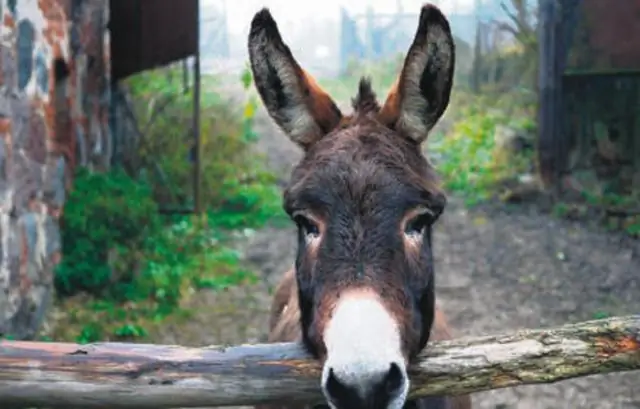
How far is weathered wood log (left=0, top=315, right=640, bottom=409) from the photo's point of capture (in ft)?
8.21

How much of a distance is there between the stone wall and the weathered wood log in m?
3.16

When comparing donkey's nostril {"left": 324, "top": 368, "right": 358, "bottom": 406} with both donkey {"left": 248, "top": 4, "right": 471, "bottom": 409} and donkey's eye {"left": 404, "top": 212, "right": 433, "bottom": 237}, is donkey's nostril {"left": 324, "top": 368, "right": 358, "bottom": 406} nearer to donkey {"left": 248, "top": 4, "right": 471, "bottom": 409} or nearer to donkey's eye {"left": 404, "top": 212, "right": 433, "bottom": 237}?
donkey {"left": 248, "top": 4, "right": 471, "bottom": 409}

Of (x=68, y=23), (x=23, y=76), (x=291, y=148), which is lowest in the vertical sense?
(x=291, y=148)

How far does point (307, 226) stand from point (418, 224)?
34 centimetres

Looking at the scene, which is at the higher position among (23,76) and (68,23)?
(68,23)

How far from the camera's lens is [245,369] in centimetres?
250

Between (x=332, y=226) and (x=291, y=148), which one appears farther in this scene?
(x=291, y=148)

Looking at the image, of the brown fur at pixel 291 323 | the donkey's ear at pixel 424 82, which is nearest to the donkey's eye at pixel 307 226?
the donkey's ear at pixel 424 82

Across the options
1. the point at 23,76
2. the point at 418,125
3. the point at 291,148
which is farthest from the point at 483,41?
the point at 418,125

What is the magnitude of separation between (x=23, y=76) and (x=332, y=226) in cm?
433

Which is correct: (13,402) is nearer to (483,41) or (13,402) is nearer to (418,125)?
(418,125)

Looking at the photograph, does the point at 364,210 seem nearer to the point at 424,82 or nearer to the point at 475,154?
the point at 424,82

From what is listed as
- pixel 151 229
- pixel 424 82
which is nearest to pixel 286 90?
pixel 424 82

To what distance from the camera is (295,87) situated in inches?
116
